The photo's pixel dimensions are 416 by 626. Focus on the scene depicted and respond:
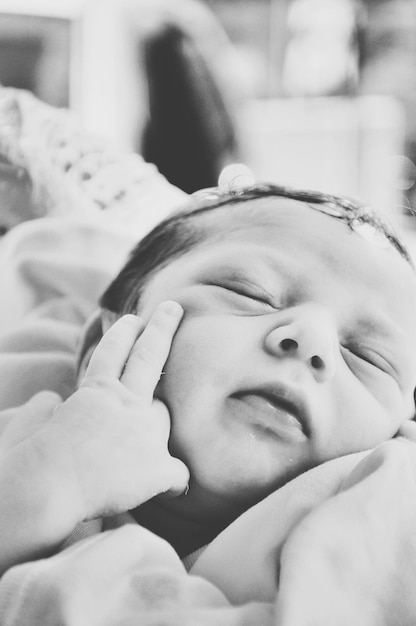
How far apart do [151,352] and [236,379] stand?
0.25 ft

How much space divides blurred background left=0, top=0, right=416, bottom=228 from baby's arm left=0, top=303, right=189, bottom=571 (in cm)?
156

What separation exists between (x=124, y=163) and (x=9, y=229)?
212mm

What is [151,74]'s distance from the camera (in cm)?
224

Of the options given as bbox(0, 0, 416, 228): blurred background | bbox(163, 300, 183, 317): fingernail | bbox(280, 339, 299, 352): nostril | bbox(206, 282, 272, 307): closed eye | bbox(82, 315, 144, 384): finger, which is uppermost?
bbox(0, 0, 416, 228): blurred background

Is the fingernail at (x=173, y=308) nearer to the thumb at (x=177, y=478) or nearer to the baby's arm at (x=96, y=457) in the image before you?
the baby's arm at (x=96, y=457)

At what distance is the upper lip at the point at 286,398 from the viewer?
1.80 ft

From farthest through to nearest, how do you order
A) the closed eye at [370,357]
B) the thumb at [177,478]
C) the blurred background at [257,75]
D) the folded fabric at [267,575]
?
1. the blurred background at [257,75]
2. the closed eye at [370,357]
3. the thumb at [177,478]
4. the folded fabric at [267,575]

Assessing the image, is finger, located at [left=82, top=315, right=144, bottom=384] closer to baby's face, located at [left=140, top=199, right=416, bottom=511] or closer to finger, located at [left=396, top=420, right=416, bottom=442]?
baby's face, located at [left=140, top=199, right=416, bottom=511]

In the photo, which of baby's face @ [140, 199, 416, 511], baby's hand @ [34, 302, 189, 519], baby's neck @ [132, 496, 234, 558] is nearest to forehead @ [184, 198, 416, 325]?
baby's face @ [140, 199, 416, 511]

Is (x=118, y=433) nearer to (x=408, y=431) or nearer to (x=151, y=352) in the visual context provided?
(x=151, y=352)

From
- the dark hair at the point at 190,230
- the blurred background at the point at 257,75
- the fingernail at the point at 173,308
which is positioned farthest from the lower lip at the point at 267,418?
the blurred background at the point at 257,75

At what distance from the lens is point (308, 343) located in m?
0.56

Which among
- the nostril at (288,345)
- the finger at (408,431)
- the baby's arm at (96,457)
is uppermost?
the nostril at (288,345)

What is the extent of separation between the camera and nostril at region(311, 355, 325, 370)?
569mm
